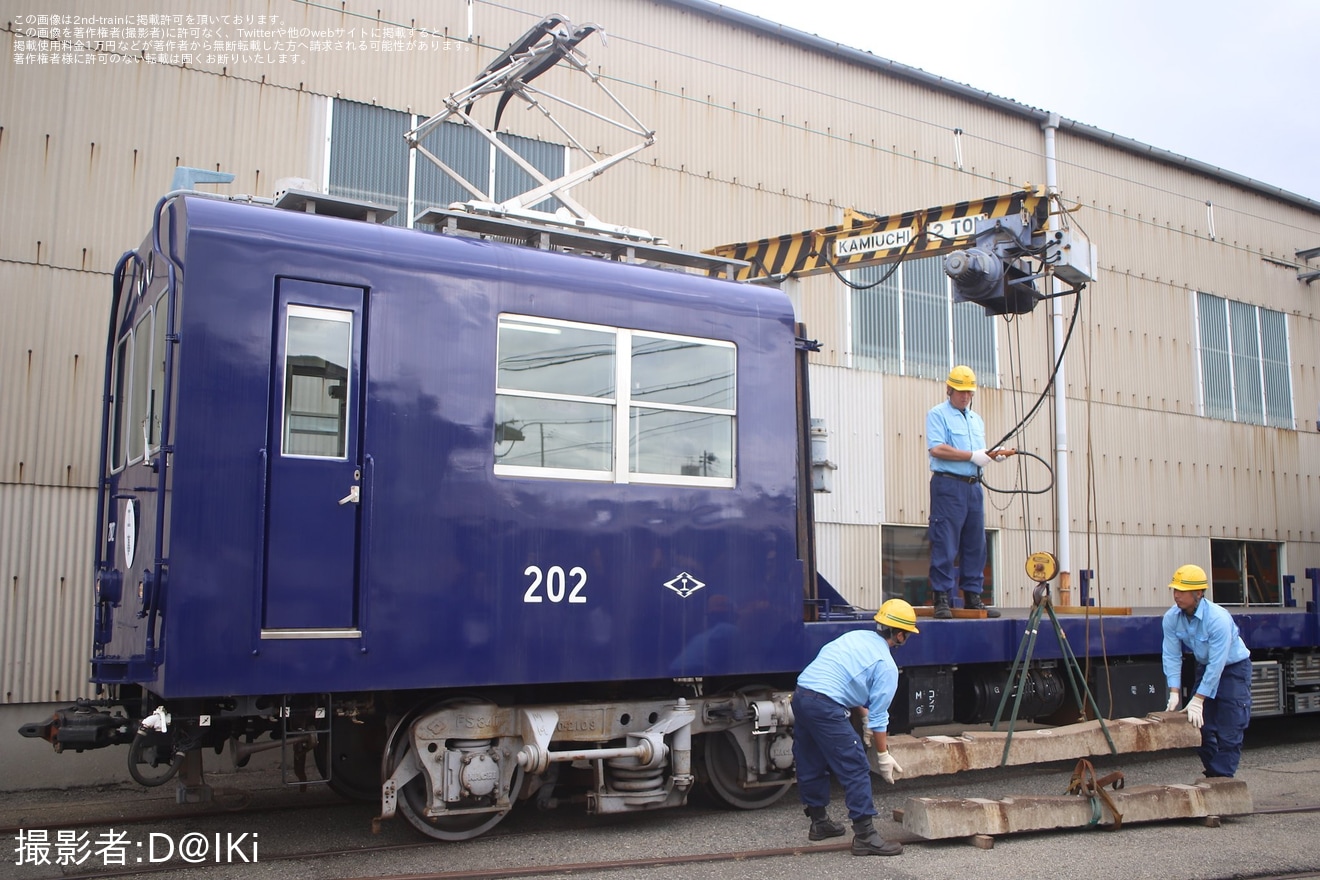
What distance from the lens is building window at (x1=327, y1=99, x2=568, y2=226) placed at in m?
10.5

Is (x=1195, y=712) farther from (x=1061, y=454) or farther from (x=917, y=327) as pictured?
(x=1061, y=454)

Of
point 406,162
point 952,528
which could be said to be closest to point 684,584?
point 952,528

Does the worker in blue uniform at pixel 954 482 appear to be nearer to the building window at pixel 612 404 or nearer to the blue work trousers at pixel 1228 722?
the blue work trousers at pixel 1228 722

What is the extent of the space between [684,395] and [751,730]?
2.24 meters

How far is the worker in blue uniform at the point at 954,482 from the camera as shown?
27.6ft

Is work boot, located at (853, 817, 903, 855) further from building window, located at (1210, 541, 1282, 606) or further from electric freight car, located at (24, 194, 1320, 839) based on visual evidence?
building window, located at (1210, 541, 1282, 606)

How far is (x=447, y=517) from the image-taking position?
605 centimetres

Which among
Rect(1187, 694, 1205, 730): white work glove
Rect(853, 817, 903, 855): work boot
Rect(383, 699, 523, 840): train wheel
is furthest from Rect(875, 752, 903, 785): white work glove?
Rect(1187, 694, 1205, 730): white work glove

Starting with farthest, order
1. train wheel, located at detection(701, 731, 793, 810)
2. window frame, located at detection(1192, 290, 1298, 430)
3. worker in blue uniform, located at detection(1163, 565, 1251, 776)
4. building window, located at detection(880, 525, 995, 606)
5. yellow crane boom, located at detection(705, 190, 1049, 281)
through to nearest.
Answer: window frame, located at detection(1192, 290, 1298, 430)
building window, located at detection(880, 525, 995, 606)
yellow crane boom, located at detection(705, 190, 1049, 281)
worker in blue uniform, located at detection(1163, 565, 1251, 776)
train wheel, located at detection(701, 731, 793, 810)

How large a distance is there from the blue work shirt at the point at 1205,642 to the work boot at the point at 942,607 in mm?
1510

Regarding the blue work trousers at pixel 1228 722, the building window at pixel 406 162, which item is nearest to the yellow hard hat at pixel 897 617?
the blue work trousers at pixel 1228 722

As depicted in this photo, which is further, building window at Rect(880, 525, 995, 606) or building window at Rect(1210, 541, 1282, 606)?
building window at Rect(1210, 541, 1282, 606)

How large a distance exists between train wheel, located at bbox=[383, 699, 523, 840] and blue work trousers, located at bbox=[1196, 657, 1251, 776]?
4836 millimetres

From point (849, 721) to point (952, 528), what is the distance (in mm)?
2456
